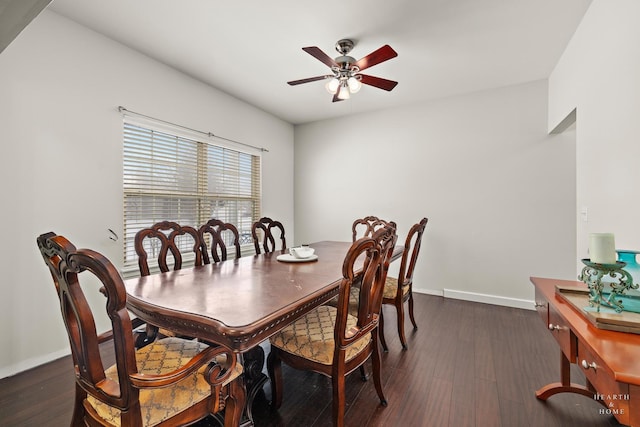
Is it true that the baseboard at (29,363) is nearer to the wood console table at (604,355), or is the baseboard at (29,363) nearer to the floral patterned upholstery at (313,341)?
the floral patterned upholstery at (313,341)

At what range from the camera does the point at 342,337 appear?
1354 mm

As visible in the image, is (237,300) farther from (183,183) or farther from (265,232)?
(183,183)

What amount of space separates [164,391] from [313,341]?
2.27 ft

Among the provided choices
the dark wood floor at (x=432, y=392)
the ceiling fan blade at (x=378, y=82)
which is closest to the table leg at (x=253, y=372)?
the dark wood floor at (x=432, y=392)

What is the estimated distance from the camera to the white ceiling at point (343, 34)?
212cm

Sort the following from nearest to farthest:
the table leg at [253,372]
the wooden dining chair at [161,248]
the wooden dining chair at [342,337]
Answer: the wooden dining chair at [342,337]
the table leg at [253,372]
the wooden dining chair at [161,248]

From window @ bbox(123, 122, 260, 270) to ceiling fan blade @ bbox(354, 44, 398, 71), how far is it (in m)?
2.18

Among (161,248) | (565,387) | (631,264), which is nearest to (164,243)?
(161,248)

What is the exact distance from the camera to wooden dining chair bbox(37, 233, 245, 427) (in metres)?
0.86

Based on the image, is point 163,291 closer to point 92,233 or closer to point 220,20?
point 92,233

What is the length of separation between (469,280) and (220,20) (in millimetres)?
3984

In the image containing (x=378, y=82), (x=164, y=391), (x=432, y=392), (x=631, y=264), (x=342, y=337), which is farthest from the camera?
(x=378, y=82)

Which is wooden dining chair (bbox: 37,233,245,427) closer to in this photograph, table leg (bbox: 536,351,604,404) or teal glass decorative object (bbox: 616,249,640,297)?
teal glass decorative object (bbox: 616,249,640,297)

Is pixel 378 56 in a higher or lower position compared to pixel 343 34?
lower
